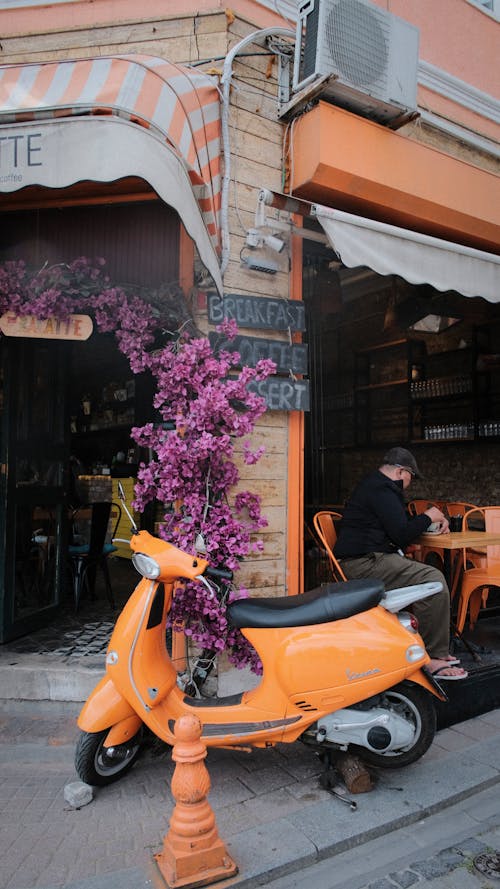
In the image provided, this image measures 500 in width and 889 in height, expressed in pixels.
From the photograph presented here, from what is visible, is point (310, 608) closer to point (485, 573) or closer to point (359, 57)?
point (485, 573)

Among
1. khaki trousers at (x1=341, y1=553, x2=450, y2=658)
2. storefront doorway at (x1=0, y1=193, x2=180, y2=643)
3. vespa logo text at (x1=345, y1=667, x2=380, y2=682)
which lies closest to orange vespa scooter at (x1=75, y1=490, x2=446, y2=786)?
vespa logo text at (x1=345, y1=667, x2=380, y2=682)

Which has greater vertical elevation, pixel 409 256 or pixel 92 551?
pixel 409 256

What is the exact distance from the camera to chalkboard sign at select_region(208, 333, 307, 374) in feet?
13.1

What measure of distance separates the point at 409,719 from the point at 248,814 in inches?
36.2

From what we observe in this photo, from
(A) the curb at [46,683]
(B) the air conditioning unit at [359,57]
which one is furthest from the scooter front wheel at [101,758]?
(B) the air conditioning unit at [359,57]

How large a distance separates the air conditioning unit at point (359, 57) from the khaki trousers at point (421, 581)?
11.1 feet

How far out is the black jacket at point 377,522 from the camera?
12.8 feet

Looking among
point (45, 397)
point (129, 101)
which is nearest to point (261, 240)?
point (129, 101)

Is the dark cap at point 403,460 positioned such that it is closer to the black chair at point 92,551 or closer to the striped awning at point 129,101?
the striped awning at point 129,101

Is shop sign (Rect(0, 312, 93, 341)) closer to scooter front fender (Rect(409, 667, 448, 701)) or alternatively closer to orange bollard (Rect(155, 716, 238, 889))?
orange bollard (Rect(155, 716, 238, 889))

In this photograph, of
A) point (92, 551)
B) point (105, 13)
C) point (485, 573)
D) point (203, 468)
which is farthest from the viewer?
A: point (92, 551)

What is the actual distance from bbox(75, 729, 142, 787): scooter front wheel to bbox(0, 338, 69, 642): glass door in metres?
1.91

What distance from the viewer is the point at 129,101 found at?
3.43 meters

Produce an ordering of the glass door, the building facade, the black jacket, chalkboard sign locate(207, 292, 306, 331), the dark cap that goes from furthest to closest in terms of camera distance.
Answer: the glass door, the dark cap, chalkboard sign locate(207, 292, 306, 331), the black jacket, the building facade
